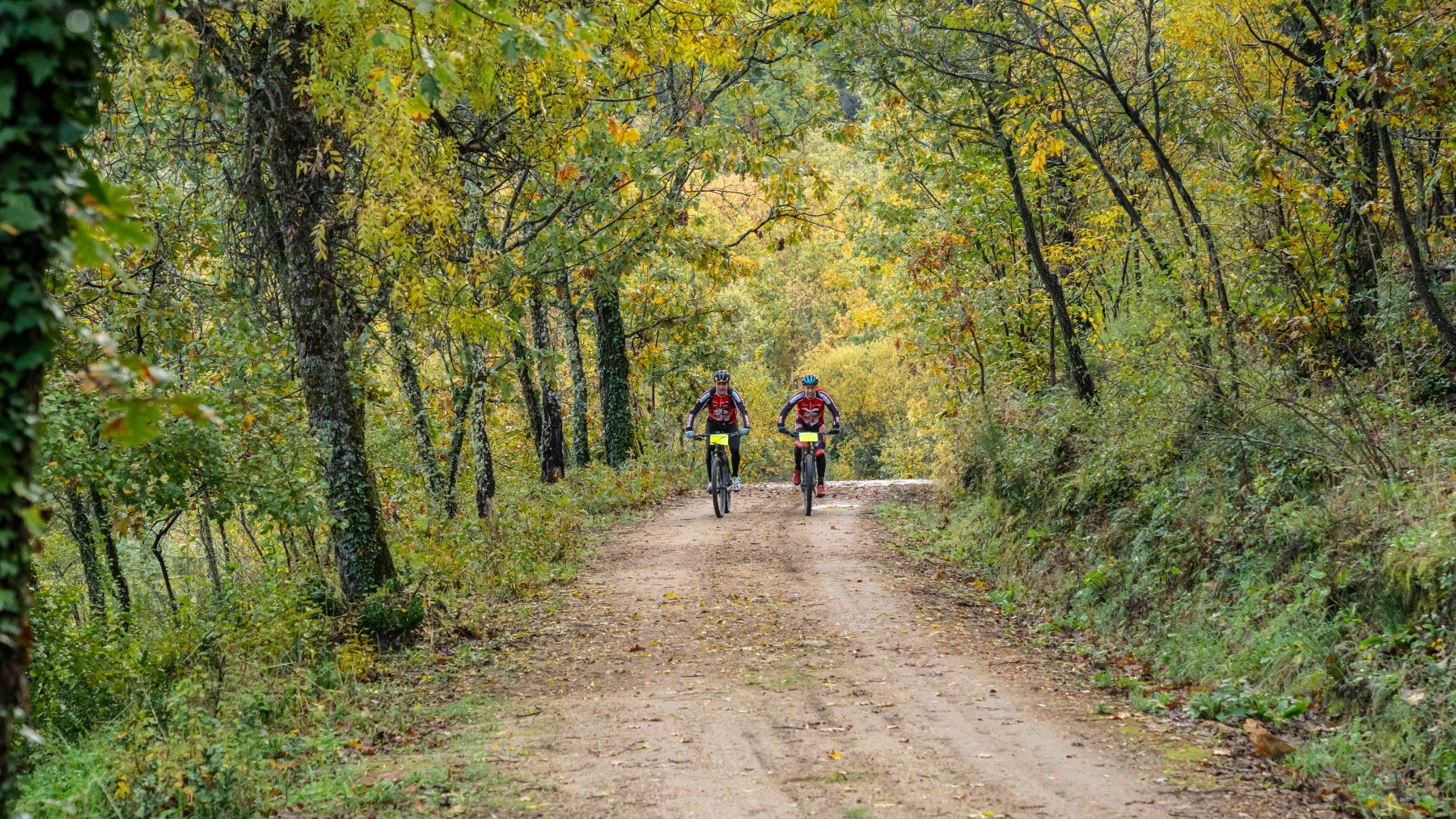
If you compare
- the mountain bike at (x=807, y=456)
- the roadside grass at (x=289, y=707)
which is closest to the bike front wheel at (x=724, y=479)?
the mountain bike at (x=807, y=456)

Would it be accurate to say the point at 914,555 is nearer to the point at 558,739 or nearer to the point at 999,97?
the point at 999,97

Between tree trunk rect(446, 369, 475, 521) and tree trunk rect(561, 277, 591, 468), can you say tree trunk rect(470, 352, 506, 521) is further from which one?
tree trunk rect(561, 277, 591, 468)

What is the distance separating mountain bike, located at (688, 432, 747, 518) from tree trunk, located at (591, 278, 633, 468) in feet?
18.1

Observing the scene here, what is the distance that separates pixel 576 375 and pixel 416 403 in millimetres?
7572

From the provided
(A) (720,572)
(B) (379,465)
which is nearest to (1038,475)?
(A) (720,572)

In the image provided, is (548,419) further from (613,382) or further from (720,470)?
(720,470)

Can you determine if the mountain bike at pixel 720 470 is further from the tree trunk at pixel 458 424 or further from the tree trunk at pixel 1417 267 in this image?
the tree trunk at pixel 1417 267

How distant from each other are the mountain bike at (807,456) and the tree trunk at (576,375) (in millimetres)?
5152

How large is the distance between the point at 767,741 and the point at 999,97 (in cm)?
932

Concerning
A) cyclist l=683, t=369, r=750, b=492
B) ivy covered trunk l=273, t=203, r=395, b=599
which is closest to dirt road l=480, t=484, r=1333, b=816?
ivy covered trunk l=273, t=203, r=395, b=599

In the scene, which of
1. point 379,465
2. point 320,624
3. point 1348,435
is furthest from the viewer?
point 379,465

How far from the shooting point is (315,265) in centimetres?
912

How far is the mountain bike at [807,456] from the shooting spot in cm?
1756

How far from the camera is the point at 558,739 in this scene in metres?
6.99
